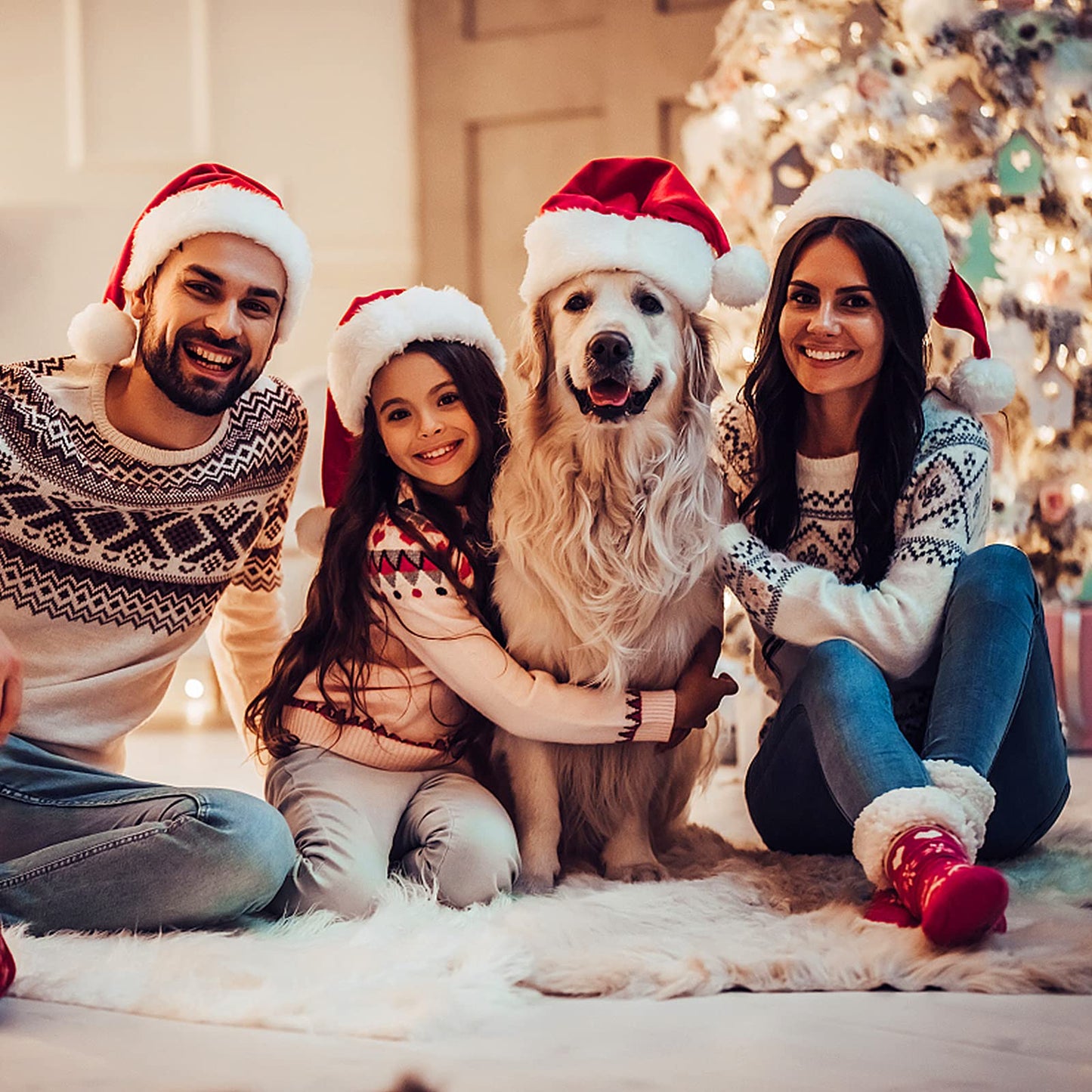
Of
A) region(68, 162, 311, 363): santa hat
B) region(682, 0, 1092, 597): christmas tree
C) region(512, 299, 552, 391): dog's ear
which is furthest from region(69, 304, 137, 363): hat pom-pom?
region(682, 0, 1092, 597): christmas tree

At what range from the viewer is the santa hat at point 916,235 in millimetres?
1928

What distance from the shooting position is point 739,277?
6.26 feet

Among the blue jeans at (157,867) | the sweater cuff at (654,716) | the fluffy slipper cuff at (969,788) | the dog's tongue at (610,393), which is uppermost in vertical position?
the dog's tongue at (610,393)

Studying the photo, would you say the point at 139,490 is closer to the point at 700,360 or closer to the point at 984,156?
the point at 700,360

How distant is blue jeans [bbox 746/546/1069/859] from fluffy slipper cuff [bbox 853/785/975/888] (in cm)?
3

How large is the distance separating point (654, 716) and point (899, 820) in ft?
1.37

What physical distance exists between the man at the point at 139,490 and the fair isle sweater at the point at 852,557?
705 mm

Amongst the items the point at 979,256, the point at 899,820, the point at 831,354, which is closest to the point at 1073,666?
the point at 979,256

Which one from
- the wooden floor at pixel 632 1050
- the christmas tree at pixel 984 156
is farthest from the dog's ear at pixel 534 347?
the christmas tree at pixel 984 156

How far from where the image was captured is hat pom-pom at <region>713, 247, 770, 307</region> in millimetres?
1908

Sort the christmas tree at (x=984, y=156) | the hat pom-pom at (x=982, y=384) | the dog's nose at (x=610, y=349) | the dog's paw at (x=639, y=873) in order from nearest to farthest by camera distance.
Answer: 1. the dog's nose at (x=610, y=349)
2. the dog's paw at (x=639, y=873)
3. the hat pom-pom at (x=982, y=384)
4. the christmas tree at (x=984, y=156)

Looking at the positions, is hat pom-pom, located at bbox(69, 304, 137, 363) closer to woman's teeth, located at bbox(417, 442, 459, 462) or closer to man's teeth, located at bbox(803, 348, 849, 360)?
woman's teeth, located at bbox(417, 442, 459, 462)

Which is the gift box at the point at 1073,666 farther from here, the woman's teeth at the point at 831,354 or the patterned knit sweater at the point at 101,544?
the patterned knit sweater at the point at 101,544

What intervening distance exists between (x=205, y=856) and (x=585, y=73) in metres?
3.15
